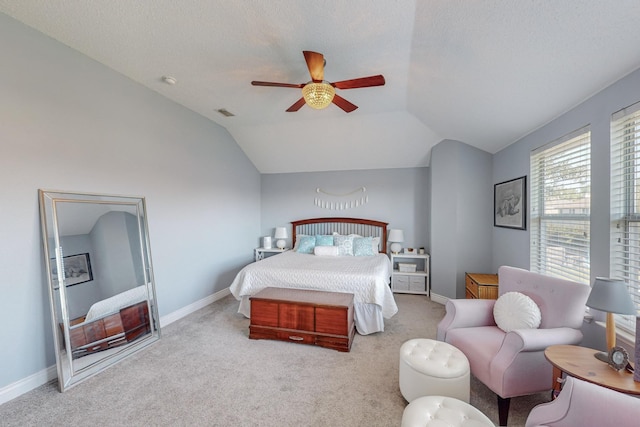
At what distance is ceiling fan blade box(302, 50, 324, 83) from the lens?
2059 millimetres

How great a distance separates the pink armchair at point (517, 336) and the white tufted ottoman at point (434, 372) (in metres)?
0.17

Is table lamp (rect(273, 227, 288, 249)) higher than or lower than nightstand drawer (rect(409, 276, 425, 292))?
higher

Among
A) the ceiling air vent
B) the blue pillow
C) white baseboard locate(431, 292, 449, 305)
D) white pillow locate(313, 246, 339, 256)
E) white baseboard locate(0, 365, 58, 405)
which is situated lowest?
white baseboard locate(431, 292, 449, 305)

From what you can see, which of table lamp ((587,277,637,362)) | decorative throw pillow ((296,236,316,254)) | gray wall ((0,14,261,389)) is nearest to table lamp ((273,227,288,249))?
decorative throw pillow ((296,236,316,254))

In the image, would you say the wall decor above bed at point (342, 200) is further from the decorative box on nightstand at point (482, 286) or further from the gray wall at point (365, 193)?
the decorative box on nightstand at point (482, 286)

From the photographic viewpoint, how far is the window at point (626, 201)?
1.78 m

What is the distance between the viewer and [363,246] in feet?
15.5

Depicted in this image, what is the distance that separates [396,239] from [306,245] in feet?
5.63

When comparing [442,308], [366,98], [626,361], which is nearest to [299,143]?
[366,98]

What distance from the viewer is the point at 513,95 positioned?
2475 mm

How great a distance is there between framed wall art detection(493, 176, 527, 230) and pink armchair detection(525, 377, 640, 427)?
2.46 m

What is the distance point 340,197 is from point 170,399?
4221mm

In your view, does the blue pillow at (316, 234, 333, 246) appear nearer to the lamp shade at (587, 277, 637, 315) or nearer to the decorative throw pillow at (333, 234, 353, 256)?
the decorative throw pillow at (333, 234, 353, 256)

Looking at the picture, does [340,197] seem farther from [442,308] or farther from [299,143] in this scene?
[442,308]
